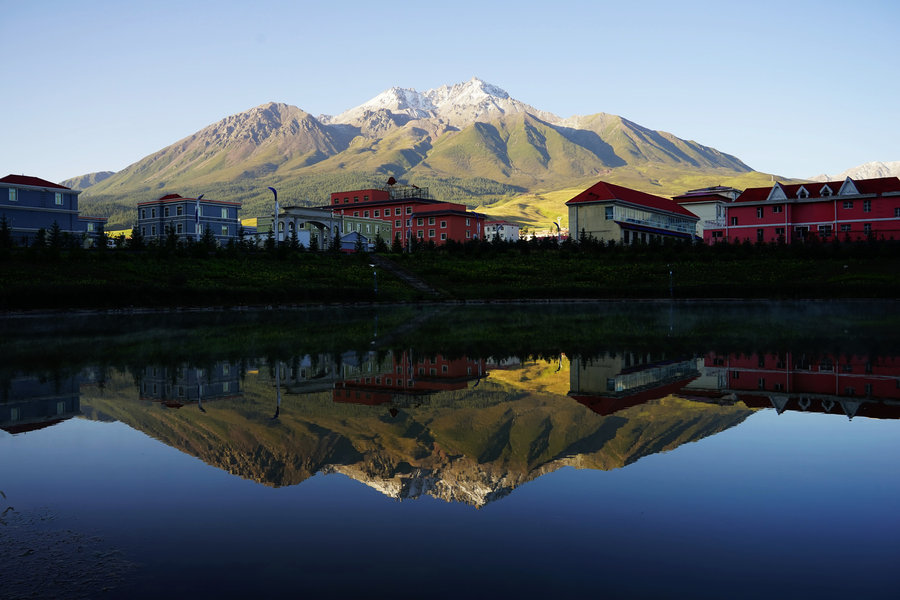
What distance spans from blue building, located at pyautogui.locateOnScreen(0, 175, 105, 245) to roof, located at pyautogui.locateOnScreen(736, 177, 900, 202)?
81.7 m

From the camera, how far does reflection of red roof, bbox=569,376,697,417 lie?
12.1 m

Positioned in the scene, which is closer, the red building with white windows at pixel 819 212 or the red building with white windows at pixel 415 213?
the red building with white windows at pixel 819 212

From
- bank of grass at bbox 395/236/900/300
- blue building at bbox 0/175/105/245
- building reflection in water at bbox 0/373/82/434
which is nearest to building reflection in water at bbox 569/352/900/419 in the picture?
building reflection in water at bbox 0/373/82/434

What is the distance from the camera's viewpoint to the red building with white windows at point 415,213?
112 metres

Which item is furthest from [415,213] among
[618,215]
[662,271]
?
[662,271]

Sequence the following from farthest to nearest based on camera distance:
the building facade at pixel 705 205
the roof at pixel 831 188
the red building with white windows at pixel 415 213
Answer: the red building with white windows at pixel 415 213 < the building facade at pixel 705 205 < the roof at pixel 831 188

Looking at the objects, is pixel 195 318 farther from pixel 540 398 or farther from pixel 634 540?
pixel 634 540

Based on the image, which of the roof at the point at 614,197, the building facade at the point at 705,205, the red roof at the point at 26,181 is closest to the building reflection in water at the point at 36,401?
the roof at the point at 614,197

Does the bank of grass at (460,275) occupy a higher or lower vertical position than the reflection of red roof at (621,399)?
higher

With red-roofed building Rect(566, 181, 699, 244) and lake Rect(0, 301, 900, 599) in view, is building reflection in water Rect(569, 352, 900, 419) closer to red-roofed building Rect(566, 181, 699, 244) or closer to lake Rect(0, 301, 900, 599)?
lake Rect(0, 301, 900, 599)

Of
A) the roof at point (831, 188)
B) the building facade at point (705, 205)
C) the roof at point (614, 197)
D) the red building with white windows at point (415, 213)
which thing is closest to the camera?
the roof at point (831, 188)

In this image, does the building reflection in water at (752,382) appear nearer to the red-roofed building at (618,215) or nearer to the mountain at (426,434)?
the mountain at (426,434)

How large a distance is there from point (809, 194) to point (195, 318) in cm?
7331

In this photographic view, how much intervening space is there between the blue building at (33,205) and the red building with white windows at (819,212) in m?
80.6
